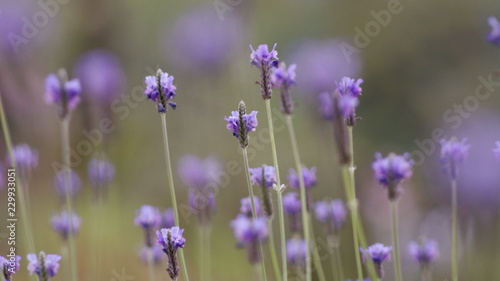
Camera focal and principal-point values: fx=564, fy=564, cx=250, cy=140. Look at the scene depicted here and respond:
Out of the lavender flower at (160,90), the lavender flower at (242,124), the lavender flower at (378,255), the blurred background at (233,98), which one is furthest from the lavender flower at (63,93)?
the blurred background at (233,98)

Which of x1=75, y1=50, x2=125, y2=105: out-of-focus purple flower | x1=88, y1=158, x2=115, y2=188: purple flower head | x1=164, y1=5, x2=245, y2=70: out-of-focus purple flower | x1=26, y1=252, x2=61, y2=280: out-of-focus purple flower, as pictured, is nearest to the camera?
x1=26, y1=252, x2=61, y2=280: out-of-focus purple flower

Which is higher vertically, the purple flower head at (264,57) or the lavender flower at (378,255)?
the purple flower head at (264,57)

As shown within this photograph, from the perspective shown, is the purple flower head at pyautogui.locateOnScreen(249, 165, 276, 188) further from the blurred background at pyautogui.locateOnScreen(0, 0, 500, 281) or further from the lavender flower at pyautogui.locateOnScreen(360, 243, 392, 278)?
the blurred background at pyautogui.locateOnScreen(0, 0, 500, 281)

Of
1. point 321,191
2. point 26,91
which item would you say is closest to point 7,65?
point 26,91

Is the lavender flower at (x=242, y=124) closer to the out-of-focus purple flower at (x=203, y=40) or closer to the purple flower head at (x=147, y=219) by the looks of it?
the purple flower head at (x=147, y=219)

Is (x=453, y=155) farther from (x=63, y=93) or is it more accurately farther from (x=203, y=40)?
(x=203, y=40)

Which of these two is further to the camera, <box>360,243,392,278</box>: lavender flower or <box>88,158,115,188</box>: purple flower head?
<box>88,158,115,188</box>: purple flower head

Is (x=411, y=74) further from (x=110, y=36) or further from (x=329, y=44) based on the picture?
(x=110, y=36)

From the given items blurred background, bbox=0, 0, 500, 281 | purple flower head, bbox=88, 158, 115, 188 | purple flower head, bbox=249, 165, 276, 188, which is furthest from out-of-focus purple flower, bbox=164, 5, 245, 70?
purple flower head, bbox=249, 165, 276, 188
